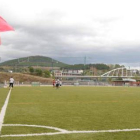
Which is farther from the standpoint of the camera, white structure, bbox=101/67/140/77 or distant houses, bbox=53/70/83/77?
distant houses, bbox=53/70/83/77

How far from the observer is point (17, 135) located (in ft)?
21.2

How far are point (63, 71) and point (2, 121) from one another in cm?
17930

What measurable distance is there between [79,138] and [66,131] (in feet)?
2.54

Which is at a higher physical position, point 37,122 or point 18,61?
point 18,61

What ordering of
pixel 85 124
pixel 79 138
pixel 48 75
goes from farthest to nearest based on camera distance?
pixel 48 75 → pixel 85 124 → pixel 79 138

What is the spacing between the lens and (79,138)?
246 inches

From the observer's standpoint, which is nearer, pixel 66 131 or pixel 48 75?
pixel 66 131

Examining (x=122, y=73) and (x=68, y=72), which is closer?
(x=122, y=73)

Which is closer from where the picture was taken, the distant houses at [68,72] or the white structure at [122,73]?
the white structure at [122,73]

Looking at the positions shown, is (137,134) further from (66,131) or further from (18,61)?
(18,61)

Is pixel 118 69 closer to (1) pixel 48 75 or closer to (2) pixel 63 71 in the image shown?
(2) pixel 63 71

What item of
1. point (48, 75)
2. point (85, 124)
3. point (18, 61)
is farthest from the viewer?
point (18, 61)

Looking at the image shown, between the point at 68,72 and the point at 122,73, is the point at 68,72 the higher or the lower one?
the higher one

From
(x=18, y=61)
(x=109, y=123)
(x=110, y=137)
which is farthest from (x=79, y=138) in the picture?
(x=18, y=61)
